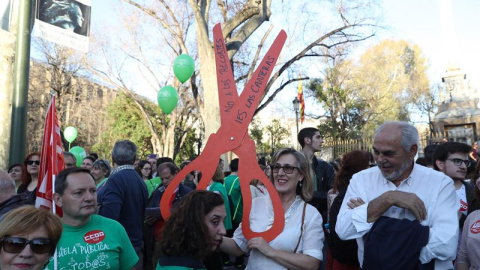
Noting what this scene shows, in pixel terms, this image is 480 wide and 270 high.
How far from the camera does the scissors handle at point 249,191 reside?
9.11 feet

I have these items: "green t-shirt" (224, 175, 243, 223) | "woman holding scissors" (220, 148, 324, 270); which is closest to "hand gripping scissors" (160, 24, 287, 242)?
"woman holding scissors" (220, 148, 324, 270)

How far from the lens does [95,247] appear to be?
2.77 m

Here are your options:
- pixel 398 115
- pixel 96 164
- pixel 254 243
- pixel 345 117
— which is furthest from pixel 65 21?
pixel 398 115

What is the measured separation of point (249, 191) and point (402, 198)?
976 mm

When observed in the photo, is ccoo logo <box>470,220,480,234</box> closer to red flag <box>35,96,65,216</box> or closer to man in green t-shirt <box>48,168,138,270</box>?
man in green t-shirt <box>48,168,138,270</box>

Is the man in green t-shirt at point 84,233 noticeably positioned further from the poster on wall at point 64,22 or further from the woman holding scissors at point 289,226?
the poster on wall at point 64,22

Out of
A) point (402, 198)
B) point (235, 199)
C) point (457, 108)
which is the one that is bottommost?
point (235, 199)

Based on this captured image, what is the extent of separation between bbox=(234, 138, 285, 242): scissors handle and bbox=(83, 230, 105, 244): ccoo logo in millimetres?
913

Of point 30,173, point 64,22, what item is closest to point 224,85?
point 30,173

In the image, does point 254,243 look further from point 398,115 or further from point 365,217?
point 398,115

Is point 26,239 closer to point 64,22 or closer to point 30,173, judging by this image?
point 30,173

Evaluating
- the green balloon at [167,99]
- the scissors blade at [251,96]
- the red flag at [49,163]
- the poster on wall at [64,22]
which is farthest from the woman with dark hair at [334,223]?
the green balloon at [167,99]

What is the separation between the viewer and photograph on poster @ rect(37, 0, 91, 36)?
5848mm

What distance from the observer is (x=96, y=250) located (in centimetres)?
276
